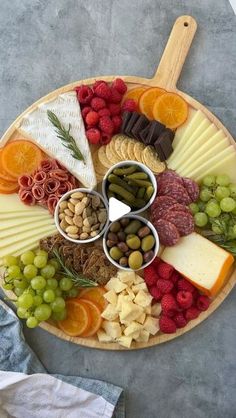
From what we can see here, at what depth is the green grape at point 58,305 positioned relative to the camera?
1.66m

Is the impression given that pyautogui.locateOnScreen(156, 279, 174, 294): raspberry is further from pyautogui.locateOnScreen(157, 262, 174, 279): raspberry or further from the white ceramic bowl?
the white ceramic bowl

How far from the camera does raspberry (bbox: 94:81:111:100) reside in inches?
69.2

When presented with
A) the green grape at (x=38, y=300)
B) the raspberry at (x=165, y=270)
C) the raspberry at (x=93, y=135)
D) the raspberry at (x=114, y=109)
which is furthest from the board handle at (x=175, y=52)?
the green grape at (x=38, y=300)

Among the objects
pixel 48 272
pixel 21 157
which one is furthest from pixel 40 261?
pixel 21 157

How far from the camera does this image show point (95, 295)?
1743 millimetres

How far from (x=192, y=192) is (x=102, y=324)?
0.51m

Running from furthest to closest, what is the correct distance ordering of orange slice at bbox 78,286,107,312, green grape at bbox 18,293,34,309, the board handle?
1. the board handle
2. orange slice at bbox 78,286,107,312
3. green grape at bbox 18,293,34,309

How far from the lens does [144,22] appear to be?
78.1 inches

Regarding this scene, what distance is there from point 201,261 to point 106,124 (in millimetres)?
526

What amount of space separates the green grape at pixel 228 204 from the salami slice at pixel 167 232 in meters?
0.17

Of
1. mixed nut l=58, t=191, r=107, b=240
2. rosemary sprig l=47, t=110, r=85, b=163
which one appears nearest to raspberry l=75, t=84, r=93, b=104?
rosemary sprig l=47, t=110, r=85, b=163

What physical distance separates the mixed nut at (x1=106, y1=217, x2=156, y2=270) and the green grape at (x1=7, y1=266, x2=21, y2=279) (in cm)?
29

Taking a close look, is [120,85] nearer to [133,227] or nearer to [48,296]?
[133,227]

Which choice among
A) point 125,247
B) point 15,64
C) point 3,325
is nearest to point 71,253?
point 125,247
